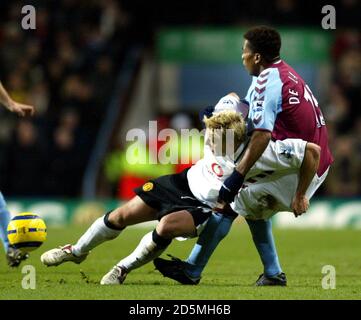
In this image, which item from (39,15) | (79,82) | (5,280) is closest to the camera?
(5,280)

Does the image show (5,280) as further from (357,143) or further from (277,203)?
(357,143)

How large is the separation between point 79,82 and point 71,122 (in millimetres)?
1104

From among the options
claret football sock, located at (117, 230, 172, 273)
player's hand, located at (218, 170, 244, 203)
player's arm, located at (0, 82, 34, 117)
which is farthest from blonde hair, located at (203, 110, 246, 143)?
player's arm, located at (0, 82, 34, 117)

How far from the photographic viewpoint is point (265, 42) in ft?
23.5

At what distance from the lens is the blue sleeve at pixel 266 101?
6.83 m

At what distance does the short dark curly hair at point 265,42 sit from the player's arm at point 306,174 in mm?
714

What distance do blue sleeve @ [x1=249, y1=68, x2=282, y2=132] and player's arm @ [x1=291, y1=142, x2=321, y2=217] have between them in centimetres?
32

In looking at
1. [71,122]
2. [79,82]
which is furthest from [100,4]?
[71,122]

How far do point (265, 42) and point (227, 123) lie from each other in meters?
0.64

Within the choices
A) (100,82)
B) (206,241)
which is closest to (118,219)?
(206,241)

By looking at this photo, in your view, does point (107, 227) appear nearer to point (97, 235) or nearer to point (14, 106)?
point (97, 235)

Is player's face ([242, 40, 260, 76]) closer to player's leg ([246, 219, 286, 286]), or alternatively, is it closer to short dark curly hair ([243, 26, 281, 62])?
short dark curly hair ([243, 26, 281, 62])

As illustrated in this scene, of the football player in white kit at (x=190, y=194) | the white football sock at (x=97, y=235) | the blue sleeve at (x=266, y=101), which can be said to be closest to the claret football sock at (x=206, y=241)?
the football player in white kit at (x=190, y=194)
